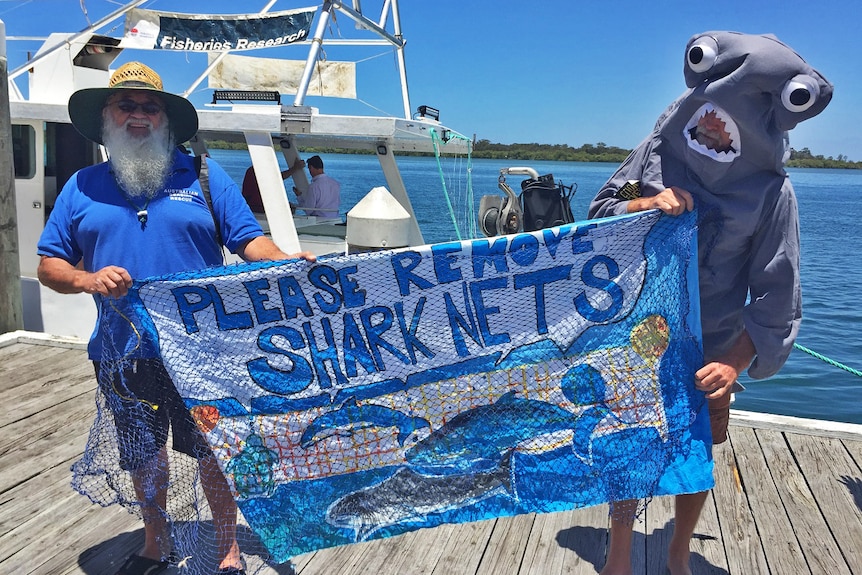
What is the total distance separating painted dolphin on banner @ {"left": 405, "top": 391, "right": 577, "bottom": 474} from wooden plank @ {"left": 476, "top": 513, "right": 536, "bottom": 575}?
23.8 inches

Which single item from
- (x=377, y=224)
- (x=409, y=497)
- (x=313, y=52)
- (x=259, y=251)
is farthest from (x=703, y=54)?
(x=313, y=52)

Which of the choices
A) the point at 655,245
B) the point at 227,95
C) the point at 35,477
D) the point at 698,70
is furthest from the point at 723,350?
the point at 227,95

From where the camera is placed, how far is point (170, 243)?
8.36 ft

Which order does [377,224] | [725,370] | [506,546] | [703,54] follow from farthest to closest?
[377,224] < [506,546] < [725,370] < [703,54]

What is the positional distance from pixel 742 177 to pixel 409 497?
64.6 inches

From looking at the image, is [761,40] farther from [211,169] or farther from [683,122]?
[211,169]

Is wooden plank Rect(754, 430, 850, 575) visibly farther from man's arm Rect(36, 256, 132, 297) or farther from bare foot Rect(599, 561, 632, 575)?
man's arm Rect(36, 256, 132, 297)

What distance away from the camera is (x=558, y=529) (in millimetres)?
3195

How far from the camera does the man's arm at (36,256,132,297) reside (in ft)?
7.69

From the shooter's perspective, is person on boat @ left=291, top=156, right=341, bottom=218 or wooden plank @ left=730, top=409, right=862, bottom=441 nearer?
wooden plank @ left=730, top=409, right=862, bottom=441

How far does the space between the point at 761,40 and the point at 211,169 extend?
6.58 ft

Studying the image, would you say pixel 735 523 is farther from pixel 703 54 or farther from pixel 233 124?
pixel 233 124

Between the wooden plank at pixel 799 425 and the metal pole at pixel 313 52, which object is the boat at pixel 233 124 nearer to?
the metal pole at pixel 313 52

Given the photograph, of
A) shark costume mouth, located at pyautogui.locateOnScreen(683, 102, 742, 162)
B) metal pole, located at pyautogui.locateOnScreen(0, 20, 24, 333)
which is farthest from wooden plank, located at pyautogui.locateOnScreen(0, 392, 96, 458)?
shark costume mouth, located at pyautogui.locateOnScreen(683, 102, 742, 162)
